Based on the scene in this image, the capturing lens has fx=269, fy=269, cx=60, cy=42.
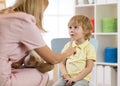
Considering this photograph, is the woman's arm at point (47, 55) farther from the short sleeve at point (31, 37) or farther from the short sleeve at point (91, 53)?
the short sleeve at point (91, 53)

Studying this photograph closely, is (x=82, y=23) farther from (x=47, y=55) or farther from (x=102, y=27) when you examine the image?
(x=102, y=27)

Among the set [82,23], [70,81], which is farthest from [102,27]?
[70,81]

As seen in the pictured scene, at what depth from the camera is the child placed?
223cm

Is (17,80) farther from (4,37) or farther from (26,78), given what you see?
(4,37)

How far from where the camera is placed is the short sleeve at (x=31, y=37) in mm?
1554

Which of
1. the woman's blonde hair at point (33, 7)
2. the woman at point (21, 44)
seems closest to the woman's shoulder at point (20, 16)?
the woman at point (21, 44)

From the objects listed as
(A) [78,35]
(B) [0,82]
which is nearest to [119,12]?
(A) [78,35]

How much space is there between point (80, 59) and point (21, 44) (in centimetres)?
81

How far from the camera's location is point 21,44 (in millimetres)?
1603

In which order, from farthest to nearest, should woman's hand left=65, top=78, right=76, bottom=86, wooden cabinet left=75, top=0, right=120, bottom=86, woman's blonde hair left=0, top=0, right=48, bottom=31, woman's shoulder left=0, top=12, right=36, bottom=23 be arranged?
wooden cabinet left=75, top=0, right=120, bottom=86, woman's hand left=65, top=78, right=76, bottom=86, woman's blonde hair left=0, top=0, right=48, bottom=31, woman's shoulder left=0, top=12, right=36, bottom=23

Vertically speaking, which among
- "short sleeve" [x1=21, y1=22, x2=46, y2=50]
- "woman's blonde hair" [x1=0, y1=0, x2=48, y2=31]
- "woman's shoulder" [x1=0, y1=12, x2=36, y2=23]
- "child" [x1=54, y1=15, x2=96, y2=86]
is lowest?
"child" [x1=54, y1=15, x2=96, y2=86]

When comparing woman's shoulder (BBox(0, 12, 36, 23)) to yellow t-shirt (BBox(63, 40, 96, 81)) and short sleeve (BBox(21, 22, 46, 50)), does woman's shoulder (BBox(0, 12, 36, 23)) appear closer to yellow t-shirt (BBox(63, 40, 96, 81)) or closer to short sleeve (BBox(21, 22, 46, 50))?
short sleeve (BBox(21, 22, 46, 50))

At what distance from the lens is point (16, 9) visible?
173cm

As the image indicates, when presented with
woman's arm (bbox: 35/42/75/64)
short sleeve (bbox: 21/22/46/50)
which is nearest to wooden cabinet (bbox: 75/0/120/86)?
woman's arm (bbox: 35/42/75/64)
